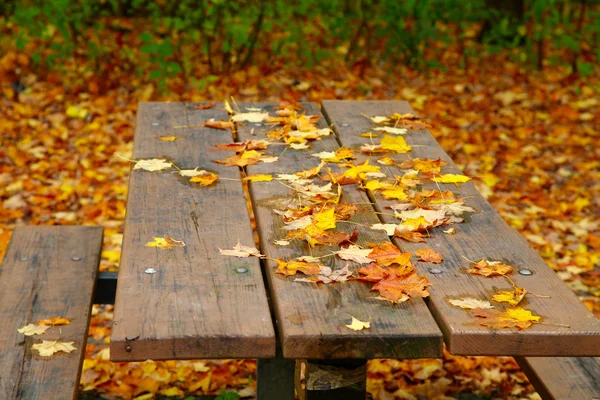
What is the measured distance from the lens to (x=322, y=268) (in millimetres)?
1731

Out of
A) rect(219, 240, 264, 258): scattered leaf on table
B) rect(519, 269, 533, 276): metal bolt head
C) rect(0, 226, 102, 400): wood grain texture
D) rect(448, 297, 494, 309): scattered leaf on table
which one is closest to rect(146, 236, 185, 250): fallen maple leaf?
rect(219, 240, 264, 258): scattered leaf on table

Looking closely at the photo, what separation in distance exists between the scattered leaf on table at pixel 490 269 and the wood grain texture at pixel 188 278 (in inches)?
17.9

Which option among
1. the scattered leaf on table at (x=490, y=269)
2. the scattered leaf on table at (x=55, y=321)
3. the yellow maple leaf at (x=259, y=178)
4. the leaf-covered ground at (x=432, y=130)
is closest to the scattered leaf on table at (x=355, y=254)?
the scattered leaf on table at (x=490, y=269)

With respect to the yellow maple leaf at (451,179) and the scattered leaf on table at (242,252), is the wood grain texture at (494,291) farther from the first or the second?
the scattered leaf on table at (242,252)

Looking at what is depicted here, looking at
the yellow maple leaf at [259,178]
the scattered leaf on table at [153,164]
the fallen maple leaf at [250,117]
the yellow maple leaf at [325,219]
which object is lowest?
the fallen maple leaf at [250,117]

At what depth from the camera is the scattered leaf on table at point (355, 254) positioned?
1787 millimetres

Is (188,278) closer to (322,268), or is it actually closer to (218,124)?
(322,268)

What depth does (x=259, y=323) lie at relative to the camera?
5.07ft

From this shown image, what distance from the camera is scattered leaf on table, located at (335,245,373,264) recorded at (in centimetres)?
179

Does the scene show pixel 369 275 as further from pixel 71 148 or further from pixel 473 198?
pixel 71 148

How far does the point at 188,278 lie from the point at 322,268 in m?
0.27

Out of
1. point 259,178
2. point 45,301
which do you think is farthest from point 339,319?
point 45,301

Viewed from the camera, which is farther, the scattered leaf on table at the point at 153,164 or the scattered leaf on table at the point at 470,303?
the scattered leaf on table at the point at 153,164

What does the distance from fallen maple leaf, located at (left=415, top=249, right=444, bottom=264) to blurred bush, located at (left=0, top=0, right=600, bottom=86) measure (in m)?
3.90
